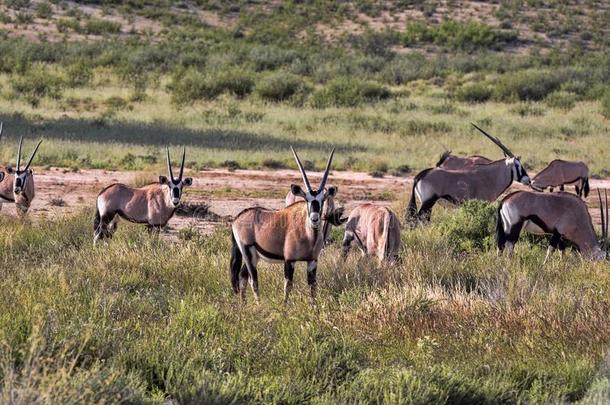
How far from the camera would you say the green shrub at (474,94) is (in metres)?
31.7

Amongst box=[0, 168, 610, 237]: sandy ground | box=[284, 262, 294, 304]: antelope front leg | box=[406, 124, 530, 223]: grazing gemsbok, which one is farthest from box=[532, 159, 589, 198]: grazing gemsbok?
box=[284, 262, 294, 304]: antelope front leg

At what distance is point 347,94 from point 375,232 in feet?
65.4

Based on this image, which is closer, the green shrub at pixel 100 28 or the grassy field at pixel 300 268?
the grassy field at pixel 300 268

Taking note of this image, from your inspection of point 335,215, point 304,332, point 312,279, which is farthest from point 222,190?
point 304,332

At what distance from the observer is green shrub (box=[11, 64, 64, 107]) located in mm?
28984

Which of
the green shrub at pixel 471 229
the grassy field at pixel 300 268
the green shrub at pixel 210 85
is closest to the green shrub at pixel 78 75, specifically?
the grassy field at pixel 300 268

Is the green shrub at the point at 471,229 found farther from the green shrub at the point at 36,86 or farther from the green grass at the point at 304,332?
the green shrub at the point at 36,86

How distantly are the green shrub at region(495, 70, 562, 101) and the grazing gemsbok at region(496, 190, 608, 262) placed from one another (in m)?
20.7

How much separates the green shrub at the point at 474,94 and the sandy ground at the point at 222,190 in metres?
12.0

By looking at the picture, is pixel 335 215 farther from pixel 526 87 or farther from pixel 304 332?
pixel 526 87

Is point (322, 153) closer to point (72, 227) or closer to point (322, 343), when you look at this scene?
point (72, 227)

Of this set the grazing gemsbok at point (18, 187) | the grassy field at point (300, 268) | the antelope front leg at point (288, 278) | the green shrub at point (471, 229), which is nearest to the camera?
the grassy field at point (300, 268)

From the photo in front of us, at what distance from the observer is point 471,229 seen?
1225 centimetres

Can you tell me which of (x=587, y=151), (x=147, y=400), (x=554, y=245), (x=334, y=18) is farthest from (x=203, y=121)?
(x=334, y=18)
